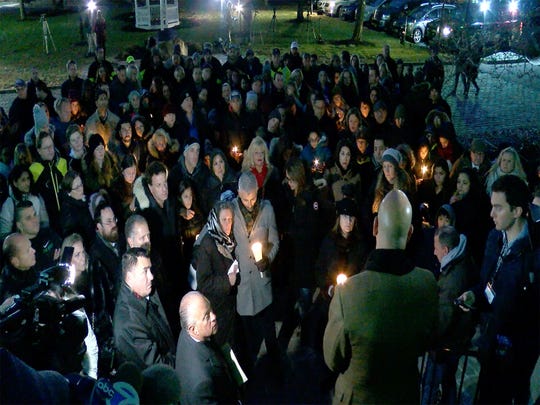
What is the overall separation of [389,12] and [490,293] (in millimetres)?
27774

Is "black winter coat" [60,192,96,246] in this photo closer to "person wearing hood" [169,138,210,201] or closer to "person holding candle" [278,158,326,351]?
"person wearing hood" [169,138,210,201]

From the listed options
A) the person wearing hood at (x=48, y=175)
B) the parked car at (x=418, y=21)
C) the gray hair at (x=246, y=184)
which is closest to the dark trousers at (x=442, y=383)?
the gray hair at (x=246, y=184)

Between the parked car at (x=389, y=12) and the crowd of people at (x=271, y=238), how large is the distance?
19.4 m

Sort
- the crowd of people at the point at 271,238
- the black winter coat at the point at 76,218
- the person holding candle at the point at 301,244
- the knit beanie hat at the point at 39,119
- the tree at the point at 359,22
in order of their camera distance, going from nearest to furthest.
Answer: the crowd of people at the point at 271,238 < the black winter coat at the point at 76,218 < the person holding candle at the point at 301,244 < the knit beanie hat at the point at 39,119 < the tree at the point at 359,22

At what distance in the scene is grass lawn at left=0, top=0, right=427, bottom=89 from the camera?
22000 millimetres

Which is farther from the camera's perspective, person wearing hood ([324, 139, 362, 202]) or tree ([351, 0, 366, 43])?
tree ([351, 0, 366, 43])

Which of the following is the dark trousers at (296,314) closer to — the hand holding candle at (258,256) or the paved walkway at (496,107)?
the hand holding candle at (258,256)

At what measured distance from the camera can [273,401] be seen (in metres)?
5.35

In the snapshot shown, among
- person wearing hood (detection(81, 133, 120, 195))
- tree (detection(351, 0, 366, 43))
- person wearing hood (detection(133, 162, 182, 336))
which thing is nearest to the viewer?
person wearing hood (detection(133, 162, 182, 336))

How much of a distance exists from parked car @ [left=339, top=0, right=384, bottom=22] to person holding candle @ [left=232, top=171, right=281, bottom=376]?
2764cm

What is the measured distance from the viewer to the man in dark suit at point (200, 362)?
11.8 feet

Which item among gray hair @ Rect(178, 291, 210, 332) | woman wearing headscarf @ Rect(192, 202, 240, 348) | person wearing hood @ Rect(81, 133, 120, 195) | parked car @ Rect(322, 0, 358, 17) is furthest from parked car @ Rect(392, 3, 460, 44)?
gray hair @ Rect(178, 291, 210, 332)

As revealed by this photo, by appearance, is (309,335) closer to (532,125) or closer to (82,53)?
(532,125)

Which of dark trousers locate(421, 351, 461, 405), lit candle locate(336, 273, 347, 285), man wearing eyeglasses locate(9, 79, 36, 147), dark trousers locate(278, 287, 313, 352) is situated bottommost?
dark trousers locate(278, 287, 313, 352)
